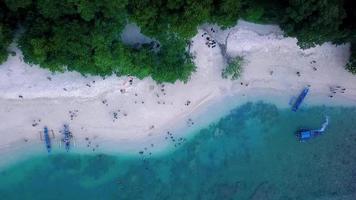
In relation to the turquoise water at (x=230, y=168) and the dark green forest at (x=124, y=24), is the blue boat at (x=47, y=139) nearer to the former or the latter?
the turquoise water at (x=230, y=168)

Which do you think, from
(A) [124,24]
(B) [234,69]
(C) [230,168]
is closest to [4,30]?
(A) [124,24]

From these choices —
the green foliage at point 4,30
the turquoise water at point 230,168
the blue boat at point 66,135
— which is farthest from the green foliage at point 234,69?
the green foliage at point 4,30

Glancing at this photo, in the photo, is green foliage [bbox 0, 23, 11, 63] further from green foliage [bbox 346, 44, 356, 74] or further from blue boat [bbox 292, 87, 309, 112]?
green foliage [bbox 346, 44, 356, 74]

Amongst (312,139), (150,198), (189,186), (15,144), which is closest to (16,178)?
(15,144)

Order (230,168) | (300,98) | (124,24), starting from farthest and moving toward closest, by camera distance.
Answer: (230,168) < (300,98) < (124,24)

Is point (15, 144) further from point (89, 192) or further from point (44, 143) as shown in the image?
point (89, 192)

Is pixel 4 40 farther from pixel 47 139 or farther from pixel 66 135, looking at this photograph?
pixel 66 135

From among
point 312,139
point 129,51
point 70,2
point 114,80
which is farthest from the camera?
point 312,139
